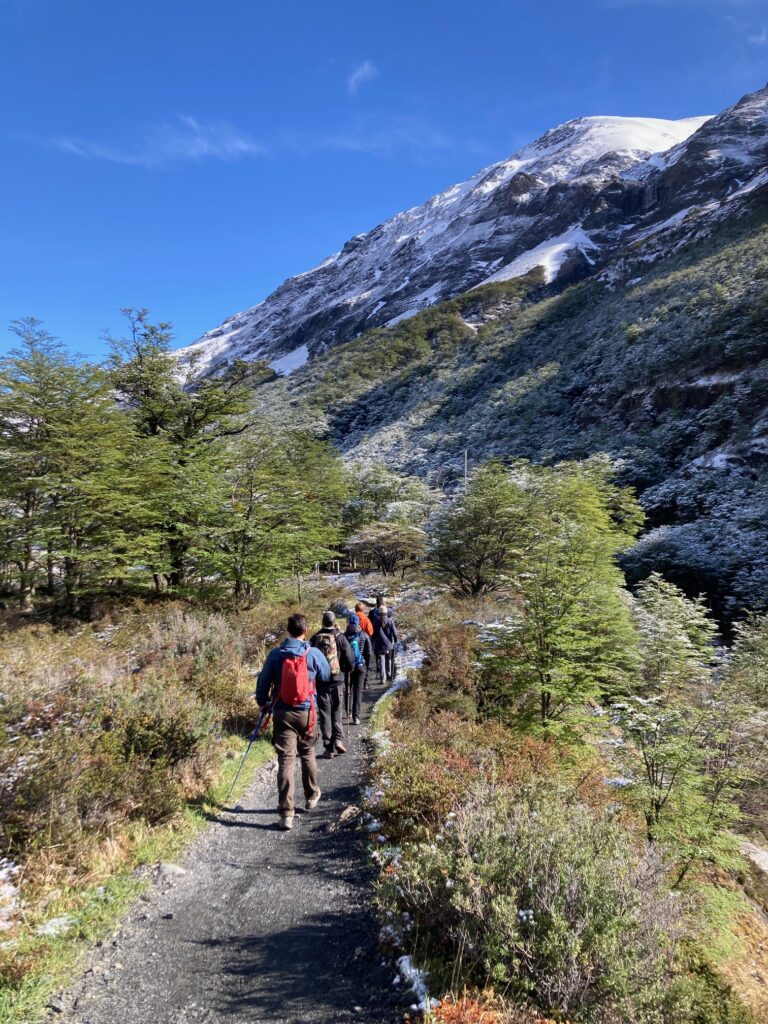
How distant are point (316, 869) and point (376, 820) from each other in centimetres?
80

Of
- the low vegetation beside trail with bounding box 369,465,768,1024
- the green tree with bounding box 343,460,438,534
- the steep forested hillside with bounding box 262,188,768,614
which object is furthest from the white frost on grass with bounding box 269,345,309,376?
the low vegetation beside trail with bounding box 369,465,768,1024

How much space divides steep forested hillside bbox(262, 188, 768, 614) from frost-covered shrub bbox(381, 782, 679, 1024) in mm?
18105

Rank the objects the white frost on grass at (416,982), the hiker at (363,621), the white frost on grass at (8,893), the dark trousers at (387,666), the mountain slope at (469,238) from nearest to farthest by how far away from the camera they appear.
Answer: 1. the white frost on grass at (416,982)
2. the white frost on grass at (8,893)
3. the hiker at (363,621)
4. the dark trousers at (387,666)
5. the mountain slope at (469,238)

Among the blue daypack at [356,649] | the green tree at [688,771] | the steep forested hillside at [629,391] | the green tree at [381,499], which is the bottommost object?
the green tree at [688,771]

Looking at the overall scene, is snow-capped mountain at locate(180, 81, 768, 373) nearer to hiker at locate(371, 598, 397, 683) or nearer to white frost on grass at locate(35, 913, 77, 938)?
hiker at locate(371, 598, 397, 683)

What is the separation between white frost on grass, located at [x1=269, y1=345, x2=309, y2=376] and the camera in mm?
110188

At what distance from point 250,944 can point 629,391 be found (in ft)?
127

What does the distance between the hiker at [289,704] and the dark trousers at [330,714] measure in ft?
4.55

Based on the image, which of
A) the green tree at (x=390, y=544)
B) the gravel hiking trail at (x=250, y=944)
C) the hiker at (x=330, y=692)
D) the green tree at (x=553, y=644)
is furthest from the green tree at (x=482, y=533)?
the gravel hiking trail at (x=250, y=944)

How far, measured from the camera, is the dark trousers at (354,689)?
809 centimetres

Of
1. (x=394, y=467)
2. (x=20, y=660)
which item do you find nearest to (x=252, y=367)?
(x=20, y=660)

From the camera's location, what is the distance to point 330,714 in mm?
6938

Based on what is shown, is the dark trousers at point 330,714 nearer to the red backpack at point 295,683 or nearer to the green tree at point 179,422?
the red backpack at point 295,683

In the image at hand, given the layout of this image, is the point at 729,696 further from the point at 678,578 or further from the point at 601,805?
the point at 678,578
